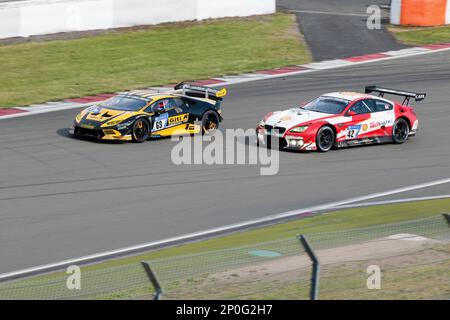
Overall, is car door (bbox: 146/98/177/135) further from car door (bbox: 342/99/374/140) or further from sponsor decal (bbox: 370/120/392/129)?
sponsor decal (bbox: 370/120/392/129)

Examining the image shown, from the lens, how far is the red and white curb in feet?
88.7

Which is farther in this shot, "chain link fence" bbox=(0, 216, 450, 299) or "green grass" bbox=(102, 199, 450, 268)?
"green grass" bbox=(102, 199, 450, 268)

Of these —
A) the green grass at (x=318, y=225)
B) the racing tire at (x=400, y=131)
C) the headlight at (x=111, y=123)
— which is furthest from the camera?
the racing tire at (x=400, y=131)

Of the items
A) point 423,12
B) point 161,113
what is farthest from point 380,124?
point 423,12

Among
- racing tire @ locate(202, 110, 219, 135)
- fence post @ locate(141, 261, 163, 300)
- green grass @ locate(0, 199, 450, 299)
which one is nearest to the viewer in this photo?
fence post @ locate(141, 261, 163, 300)

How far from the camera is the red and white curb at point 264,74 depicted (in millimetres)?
27047

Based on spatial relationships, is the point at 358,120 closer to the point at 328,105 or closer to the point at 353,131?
the point at 353,131

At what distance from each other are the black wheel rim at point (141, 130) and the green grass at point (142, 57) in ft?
21.3

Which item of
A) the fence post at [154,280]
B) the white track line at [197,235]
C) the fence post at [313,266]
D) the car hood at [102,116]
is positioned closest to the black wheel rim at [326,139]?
the white track line at [197,235]

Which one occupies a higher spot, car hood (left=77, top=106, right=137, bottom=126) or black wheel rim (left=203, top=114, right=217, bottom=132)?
car hood (left=77, top=106, right=137, bottom=126)

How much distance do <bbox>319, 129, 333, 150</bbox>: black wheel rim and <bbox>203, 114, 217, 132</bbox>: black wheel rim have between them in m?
3.28

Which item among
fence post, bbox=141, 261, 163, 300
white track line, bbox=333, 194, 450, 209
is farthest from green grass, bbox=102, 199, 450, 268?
fence post, bbox=141, 261, 163, 300

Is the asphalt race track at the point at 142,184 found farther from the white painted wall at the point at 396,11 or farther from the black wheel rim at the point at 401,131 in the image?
the white painted wall at the point at 396,11

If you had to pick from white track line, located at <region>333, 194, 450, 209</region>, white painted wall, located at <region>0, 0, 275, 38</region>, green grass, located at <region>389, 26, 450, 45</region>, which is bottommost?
white track line, located at <region>333, 194, 450, 209</region>
